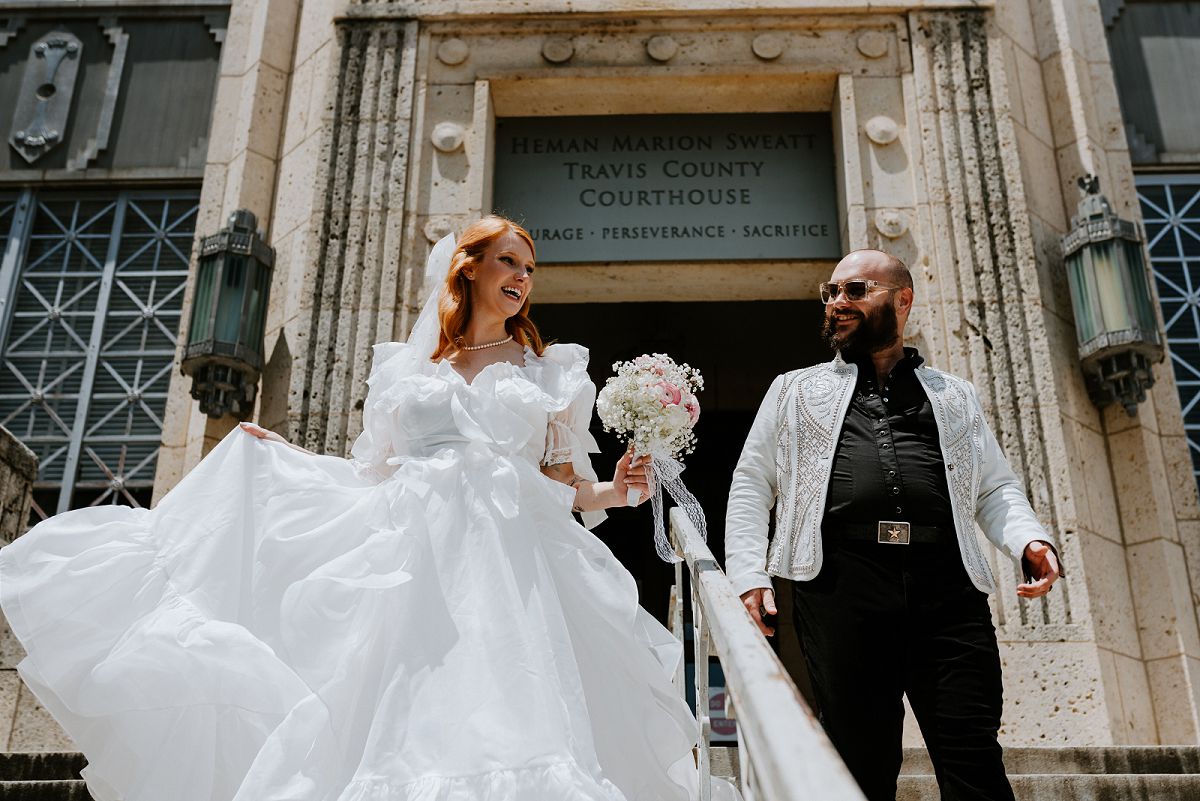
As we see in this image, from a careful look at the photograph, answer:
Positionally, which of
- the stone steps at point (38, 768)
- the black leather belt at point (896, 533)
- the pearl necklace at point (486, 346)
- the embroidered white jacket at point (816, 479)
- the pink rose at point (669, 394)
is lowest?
the stone steps at point (38, 768)

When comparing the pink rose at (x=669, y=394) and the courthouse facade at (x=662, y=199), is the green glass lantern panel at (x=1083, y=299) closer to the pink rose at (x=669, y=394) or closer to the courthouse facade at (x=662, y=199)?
the courthouse facade at (x=662, y=199)

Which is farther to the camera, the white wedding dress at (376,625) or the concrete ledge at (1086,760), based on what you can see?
the concrete ledge at (1086,760)

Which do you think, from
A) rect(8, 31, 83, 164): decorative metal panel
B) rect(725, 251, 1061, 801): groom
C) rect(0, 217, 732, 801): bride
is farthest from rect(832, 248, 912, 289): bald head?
rect(8, 31, 83, 164): decorative metal panel

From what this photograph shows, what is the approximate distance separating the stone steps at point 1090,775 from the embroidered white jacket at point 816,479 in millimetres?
1168

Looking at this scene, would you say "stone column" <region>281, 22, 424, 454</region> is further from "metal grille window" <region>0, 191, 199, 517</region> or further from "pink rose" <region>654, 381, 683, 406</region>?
"pink rose" <region>654, 381, 683, 406</region>

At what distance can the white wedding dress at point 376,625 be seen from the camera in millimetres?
2613

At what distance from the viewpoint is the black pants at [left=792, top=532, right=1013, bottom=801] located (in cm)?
272

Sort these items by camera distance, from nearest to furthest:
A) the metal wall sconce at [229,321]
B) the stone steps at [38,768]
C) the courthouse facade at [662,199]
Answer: the stone steps at [38,768], the courthouse facade at [662,199], the metal wall sconce at [229,321]

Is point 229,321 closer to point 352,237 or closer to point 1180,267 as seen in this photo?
point 352,237

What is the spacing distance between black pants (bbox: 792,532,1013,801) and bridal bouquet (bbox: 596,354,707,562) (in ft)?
2.04

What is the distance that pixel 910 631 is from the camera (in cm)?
286

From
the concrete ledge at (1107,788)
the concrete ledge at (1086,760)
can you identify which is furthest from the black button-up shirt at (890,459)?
the concrete ledge at (1086,760)

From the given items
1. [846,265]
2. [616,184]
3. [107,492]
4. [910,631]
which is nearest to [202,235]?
[107,492]

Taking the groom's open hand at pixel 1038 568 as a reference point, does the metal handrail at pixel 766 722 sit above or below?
below
